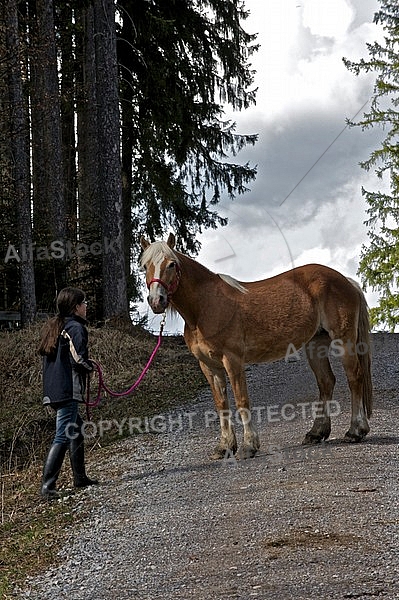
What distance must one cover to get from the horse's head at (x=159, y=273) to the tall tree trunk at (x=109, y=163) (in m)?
9.63

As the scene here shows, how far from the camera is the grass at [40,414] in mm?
6349

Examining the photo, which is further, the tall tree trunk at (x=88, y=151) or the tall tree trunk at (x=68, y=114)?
the tall tree trunk at (x=68, y=114)

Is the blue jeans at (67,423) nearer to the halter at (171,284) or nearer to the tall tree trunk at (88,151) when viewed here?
the halter at (171,284)

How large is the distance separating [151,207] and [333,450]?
13.2 metres

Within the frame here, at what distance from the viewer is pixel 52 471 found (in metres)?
7.66

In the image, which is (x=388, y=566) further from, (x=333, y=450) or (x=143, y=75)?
(x=143, y=75)

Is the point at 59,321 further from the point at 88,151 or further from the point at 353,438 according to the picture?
the point at 88,151

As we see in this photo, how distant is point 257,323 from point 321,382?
3.86 ft

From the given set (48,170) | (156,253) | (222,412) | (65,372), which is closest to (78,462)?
(65,372)

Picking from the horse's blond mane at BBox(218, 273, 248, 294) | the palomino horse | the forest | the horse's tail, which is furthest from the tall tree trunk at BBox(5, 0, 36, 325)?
the horse's tail

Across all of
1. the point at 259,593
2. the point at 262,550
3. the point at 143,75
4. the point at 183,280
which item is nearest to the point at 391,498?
the point at 262,550

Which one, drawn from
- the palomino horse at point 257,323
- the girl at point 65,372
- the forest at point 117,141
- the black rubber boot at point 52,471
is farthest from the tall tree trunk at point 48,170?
the black rubber boot at point 52,471

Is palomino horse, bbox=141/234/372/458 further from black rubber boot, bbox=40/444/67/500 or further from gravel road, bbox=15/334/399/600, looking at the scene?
black rubber boot, bbox=40/444/67/500

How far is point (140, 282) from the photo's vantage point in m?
20.4
